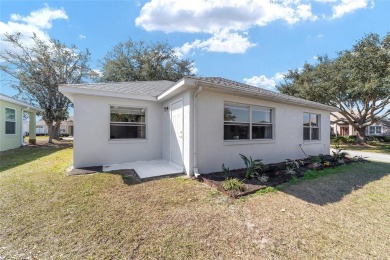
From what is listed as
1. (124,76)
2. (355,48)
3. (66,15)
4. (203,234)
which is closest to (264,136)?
(203,234)

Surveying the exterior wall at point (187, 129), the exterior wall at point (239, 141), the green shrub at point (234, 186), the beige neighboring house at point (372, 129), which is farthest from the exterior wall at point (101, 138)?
the beige neighboring house at point (372, 129)

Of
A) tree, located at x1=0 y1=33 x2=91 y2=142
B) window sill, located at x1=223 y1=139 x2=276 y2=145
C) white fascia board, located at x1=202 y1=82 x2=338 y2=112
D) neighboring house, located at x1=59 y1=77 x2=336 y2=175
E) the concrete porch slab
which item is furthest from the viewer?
tree, located at x1=0 y1=33 x2=91 y2=142

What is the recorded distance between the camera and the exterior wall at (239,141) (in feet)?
19.9

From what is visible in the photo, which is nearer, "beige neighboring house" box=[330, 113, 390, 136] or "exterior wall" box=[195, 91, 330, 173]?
"exterior wall" box=[195, 91, 330, 173]

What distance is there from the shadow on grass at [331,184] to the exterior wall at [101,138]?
548 centimetres

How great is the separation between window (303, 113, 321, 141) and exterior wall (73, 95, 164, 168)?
7599 mm

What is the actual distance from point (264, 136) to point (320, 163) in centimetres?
266

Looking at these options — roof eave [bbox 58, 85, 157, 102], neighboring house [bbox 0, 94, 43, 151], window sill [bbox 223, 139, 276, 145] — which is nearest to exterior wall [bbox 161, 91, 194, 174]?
window sill [bbox 223, 139, 276, 145]

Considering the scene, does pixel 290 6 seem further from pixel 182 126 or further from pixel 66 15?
pixel 66 15

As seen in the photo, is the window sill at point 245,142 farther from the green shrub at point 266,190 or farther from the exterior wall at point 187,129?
the green shrub at point 266,190

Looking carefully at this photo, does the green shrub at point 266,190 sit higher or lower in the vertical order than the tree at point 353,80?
lower

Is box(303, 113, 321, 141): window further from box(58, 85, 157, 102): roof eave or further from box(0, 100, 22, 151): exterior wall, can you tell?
box(0, 100, 22, 151): exterior wall

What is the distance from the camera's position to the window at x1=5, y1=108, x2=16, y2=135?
12016mm

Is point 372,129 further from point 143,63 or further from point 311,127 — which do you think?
point 143,63
